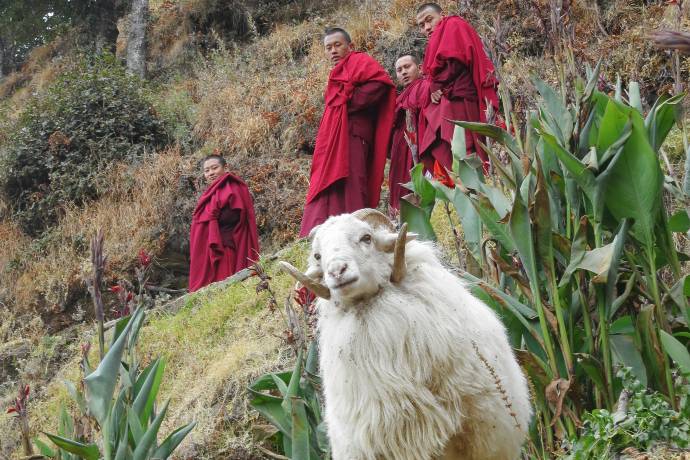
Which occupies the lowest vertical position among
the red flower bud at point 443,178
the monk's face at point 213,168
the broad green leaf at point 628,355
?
the monk's face at point 213,168

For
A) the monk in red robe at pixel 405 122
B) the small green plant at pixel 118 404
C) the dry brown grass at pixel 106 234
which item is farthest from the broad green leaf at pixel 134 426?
the dry brown grass at pixel 106 234

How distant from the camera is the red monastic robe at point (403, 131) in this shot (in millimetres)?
7602

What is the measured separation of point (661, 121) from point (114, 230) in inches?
384

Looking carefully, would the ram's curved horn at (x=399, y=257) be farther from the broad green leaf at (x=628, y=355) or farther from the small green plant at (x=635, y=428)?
the broad green leaf at (x=628, y=355)

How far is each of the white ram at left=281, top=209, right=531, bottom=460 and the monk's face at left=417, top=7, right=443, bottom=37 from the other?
537cm

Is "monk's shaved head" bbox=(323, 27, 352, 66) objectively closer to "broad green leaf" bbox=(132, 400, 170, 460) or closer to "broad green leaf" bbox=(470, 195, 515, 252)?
"broad green leaf" bbox=(470, 195, 515, 252)

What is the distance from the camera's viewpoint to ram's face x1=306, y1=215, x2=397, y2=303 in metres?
2.53

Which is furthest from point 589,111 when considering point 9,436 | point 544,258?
point 9,436

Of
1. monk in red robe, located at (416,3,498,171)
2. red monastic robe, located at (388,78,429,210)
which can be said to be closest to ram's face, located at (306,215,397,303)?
monk in red robe, located at (416,3,498,171)

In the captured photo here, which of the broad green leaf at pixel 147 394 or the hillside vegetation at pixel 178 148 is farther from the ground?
the broad green leaf at pixel 147 394

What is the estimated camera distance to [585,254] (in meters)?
2.98

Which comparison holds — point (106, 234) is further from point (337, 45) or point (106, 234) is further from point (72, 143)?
point (337, 45)

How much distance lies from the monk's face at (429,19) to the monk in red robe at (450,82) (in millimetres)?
272

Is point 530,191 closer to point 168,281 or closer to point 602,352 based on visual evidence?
point 602,352
